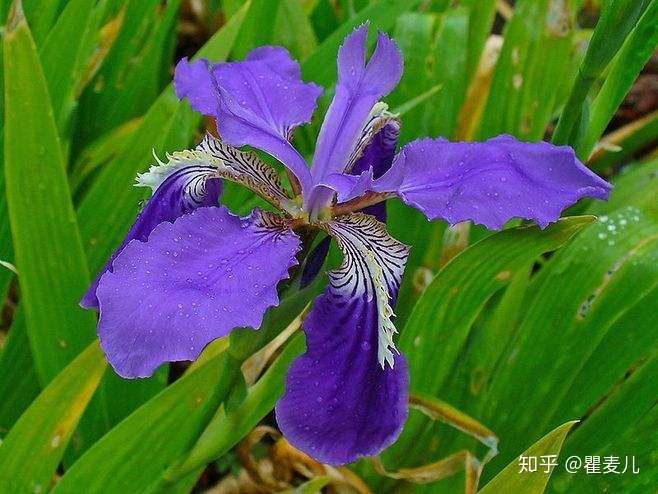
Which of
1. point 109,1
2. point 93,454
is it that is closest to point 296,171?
point 93,454

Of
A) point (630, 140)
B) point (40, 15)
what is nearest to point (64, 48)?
point (40, 15)

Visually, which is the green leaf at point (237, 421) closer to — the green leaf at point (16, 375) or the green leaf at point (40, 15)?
the green leaf at point (16, 375)

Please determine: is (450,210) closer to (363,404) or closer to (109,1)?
(363,404)

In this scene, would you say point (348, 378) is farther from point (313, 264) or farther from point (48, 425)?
point (48, 425)

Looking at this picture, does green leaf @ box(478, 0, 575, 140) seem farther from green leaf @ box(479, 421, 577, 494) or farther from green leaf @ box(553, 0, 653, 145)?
green leaf @ box(479, 421, 577, 494)

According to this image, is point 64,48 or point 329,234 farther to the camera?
point 64,48

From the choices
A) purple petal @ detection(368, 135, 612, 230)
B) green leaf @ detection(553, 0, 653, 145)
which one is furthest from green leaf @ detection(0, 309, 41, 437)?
green leaf @ detection(553, 0, 653, 145)
